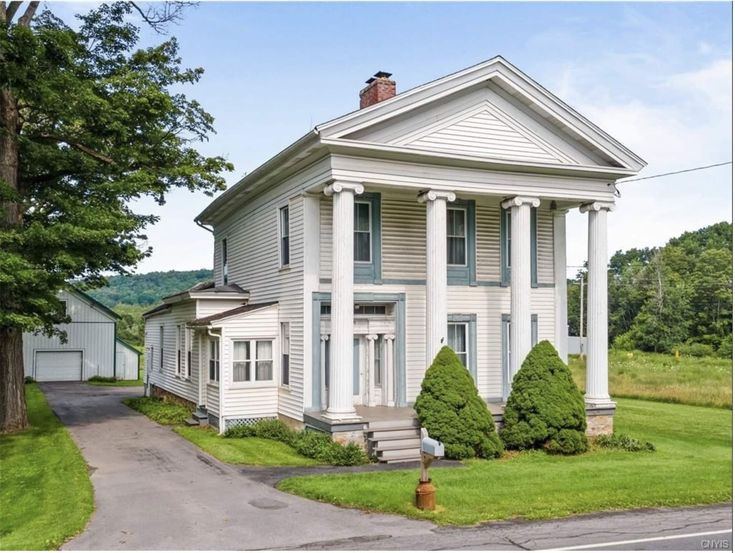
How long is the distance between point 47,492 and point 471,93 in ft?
43.1

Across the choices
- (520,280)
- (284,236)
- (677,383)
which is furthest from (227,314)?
(677,383)

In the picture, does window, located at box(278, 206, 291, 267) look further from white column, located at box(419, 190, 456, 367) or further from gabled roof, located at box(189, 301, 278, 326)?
white column, located at box(419, 190, 456, 367)

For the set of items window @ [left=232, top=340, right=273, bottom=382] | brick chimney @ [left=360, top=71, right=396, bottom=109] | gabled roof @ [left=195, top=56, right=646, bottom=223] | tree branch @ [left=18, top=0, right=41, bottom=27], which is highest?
tree branch @ [left=18, top=0, right=41, bottom=27]

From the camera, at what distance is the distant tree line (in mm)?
68188

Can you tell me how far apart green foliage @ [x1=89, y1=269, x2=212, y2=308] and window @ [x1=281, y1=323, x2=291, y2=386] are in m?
97.6

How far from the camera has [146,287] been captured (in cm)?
12281

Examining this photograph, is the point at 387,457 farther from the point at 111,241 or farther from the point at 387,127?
the point at 111,241

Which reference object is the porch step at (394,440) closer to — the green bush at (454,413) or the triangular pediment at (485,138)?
the green bush at (454,413)

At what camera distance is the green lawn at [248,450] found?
15.0 meters

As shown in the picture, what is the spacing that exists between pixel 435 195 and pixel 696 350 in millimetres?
56188

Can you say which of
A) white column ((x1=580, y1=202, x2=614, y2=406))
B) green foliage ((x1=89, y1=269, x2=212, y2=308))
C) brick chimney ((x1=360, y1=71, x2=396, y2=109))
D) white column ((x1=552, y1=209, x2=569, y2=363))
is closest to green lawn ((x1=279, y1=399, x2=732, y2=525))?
white column ((x1=580, y1=202, x2=614, y2=406))

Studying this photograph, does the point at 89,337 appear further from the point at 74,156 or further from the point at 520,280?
the point at 520,280

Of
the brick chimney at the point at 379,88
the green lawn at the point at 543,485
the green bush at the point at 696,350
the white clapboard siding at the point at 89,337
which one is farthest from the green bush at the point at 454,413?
the green bush at the point at 696,350

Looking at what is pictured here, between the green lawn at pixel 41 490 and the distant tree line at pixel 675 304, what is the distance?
191 ft
